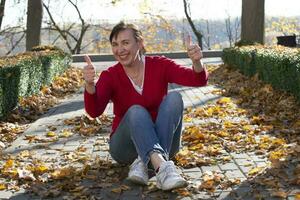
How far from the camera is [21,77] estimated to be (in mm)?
9000

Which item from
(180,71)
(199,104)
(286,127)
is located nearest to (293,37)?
(199,104)

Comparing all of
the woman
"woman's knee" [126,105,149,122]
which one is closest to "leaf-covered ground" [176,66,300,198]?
the woman

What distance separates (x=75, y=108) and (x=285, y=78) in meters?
3.56

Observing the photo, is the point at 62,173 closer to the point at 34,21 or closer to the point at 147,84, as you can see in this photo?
the point at 147,84

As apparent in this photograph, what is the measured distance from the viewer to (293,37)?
72.2 ft

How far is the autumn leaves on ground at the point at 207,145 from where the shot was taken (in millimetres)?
4375

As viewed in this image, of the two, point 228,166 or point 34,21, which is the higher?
point 34,21

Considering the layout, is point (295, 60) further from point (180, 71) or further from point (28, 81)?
point (28, 81)

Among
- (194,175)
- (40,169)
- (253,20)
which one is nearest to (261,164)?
(194,175)

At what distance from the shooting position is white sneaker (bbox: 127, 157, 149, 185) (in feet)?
13.9

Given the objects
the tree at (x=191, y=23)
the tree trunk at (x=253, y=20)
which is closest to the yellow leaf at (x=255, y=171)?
the tree trunk at (x=253, y=20)

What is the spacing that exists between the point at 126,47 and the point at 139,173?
1.03 meters

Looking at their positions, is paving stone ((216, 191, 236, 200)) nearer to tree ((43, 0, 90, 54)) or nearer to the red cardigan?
the red cardigan

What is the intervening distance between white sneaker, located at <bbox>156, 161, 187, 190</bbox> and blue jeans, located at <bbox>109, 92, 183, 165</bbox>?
16 cm
